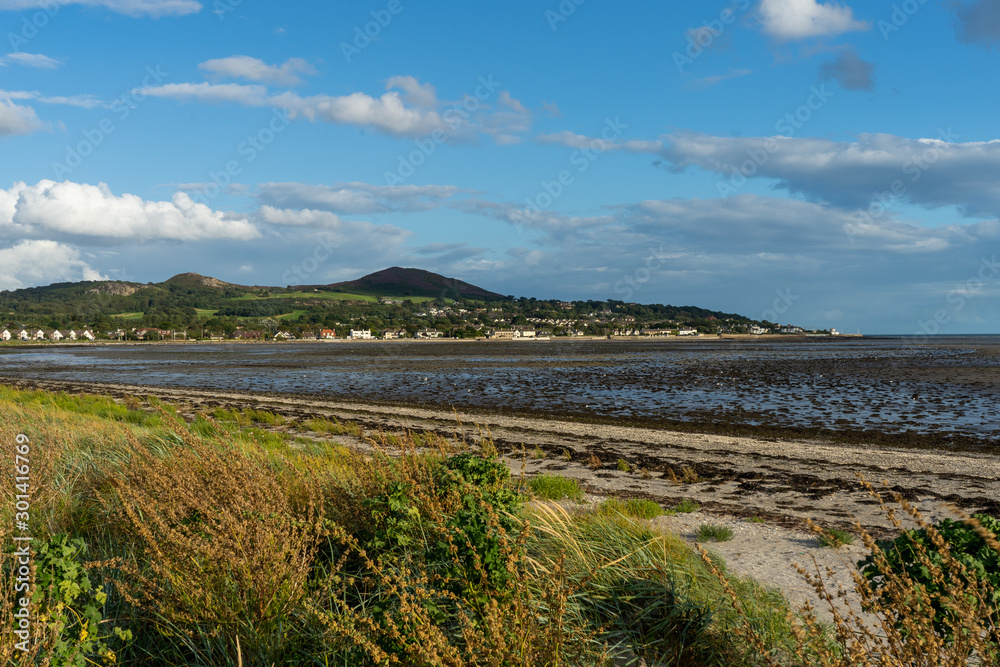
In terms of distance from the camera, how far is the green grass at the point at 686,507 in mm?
9586

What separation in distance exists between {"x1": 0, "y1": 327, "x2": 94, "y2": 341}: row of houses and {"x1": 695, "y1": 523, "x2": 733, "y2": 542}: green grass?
182966 millimetres

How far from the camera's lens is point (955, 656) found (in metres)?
2.77

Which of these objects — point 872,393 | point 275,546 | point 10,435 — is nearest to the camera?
point 275,546

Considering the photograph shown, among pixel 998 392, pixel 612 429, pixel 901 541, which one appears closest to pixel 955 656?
pixel 901 541

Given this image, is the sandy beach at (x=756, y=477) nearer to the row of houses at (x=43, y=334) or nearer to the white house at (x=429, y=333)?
the white house at (x=429, y=333)

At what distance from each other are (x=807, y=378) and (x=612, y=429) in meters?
25.9

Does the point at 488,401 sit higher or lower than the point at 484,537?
lower

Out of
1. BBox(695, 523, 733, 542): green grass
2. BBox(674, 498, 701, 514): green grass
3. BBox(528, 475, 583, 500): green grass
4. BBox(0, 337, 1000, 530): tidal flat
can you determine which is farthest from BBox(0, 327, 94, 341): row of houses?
BBox(695, 523, 733, 542): green grass

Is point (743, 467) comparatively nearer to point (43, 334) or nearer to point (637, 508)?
point (637, 508)

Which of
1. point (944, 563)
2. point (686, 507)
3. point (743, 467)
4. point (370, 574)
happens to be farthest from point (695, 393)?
point (944, 563)

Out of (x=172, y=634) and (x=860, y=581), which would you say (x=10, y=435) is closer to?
(x=172, y=634)

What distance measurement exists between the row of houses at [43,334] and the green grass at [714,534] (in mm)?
182966

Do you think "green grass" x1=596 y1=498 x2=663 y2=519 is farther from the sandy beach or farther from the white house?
the white house

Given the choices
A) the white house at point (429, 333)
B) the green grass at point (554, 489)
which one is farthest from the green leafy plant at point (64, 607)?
the white house at point (429, 333)
